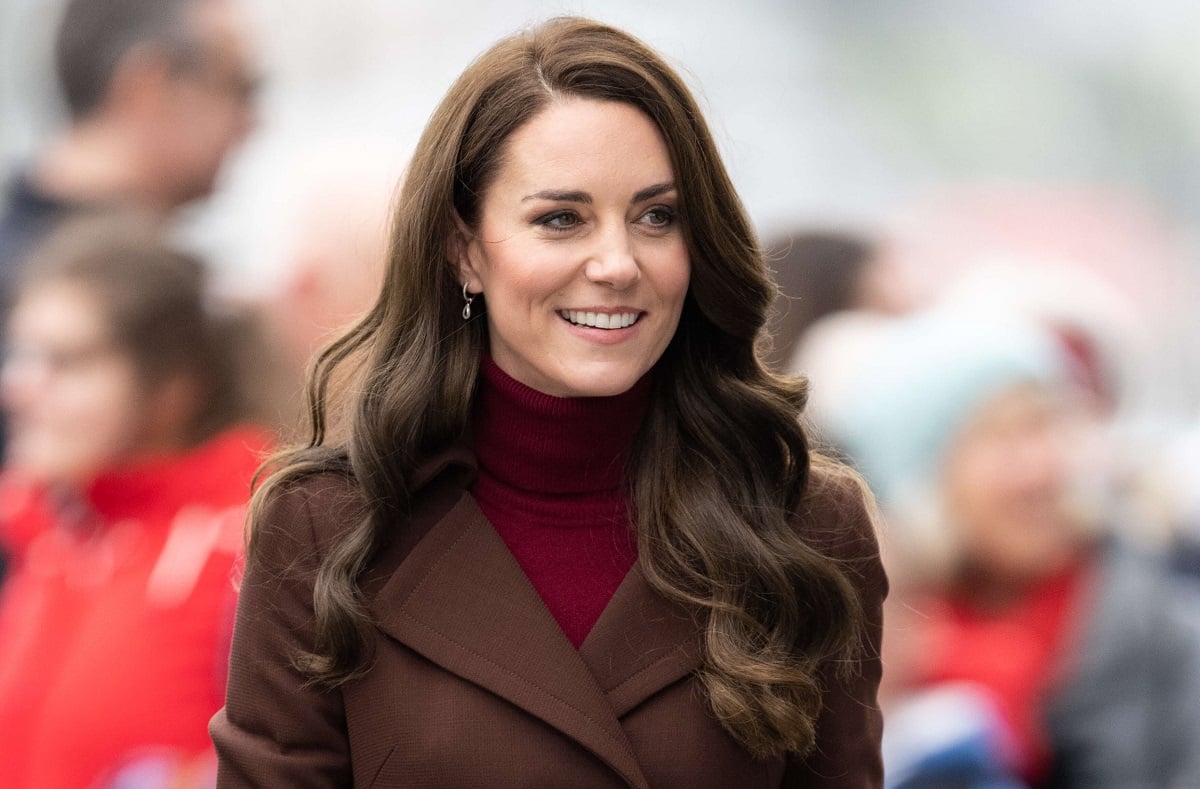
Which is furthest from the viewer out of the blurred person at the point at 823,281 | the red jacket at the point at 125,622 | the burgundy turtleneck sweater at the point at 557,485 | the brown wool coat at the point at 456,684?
the blurred person at the point at 823,281

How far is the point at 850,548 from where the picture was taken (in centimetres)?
253

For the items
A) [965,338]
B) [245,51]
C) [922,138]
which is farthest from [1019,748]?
[245,51]

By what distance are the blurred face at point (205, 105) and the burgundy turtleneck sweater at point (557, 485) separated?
9.49ft

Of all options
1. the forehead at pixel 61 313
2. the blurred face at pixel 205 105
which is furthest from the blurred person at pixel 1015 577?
the blurred face at pixel 205 105

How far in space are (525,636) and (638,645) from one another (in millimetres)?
153

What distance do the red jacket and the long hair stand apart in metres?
1.06

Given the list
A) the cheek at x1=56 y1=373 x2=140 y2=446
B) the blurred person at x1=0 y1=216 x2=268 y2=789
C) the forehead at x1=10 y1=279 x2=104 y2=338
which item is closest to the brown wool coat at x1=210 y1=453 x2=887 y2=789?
the blurred person at x1=0 y1=216 x2=268 y2=789

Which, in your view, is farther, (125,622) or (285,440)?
(125,622)

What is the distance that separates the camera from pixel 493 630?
93.1 inches

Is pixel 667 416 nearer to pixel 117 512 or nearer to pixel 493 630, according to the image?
pixel 493 630

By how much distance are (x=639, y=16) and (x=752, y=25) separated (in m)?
0.37

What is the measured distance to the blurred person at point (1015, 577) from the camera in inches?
154

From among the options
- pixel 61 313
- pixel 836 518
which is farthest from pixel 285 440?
pixel 61 313

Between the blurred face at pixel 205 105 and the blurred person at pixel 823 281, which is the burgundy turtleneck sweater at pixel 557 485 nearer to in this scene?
the blurred person at pixel 823 281
